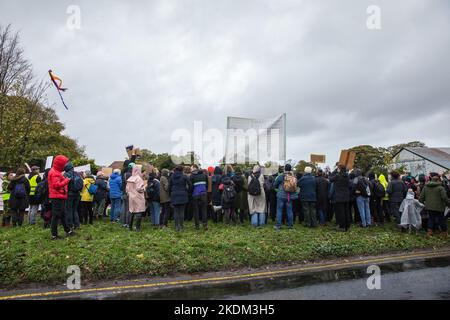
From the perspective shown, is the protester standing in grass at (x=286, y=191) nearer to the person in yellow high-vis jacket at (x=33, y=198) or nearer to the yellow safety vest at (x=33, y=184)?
the person in yellow high-vis jacket at (x=33, y=198)

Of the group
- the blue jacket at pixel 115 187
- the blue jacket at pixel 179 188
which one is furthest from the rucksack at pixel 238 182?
the blue jacket at pixel 115 187

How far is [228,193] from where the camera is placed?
12.4m

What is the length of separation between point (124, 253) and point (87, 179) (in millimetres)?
5488

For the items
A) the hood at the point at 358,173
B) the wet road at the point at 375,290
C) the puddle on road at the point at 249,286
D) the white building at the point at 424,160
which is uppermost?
the white building at the point at 424,160

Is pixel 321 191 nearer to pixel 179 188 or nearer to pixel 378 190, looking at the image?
pixel 378 190

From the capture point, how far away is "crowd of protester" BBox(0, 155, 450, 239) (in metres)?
11.7

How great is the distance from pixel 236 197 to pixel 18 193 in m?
7.55

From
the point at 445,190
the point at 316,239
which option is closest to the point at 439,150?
the point at 445,190

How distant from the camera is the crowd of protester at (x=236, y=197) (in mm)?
11711

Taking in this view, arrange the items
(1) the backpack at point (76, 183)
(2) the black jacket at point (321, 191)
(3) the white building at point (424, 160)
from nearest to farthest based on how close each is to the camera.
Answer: (1) the backpack at point (76, 183)
(2) the black jacket at point (321, 191)
(3) the white building at point (424, 160)

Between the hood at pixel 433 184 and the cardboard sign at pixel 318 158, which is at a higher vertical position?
the cardboard sign at pixel 318 158

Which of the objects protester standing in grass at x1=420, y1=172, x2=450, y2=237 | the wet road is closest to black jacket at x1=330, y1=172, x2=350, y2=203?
protester standing in grass at x1=420, y1=172, x2=450, y2=237

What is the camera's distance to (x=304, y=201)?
12.5 meters

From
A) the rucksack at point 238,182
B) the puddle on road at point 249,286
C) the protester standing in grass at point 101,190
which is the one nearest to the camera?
the puddle on road at point 249,286
